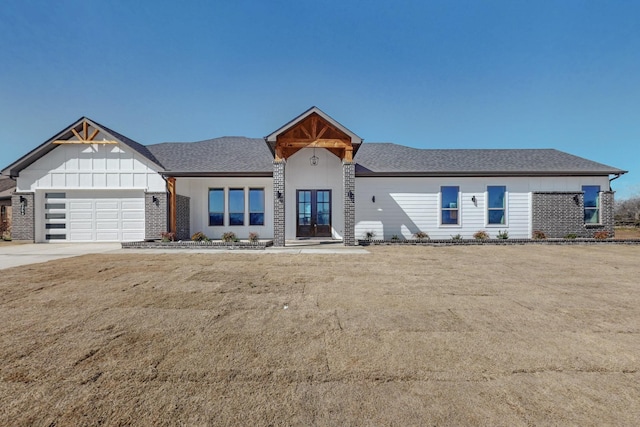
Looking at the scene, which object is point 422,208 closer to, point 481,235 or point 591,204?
point 481,235

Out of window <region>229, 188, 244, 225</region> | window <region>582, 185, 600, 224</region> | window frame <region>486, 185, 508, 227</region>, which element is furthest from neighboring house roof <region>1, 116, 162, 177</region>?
window <region>582, 185, 600, 224</region>

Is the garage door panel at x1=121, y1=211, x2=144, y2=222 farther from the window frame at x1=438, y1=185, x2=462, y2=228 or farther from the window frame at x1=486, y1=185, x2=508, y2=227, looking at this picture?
the window frame at x1=486, y1=185, x2=508, y2=227

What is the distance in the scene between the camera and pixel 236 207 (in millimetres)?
14125

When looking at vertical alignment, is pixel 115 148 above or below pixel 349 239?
above

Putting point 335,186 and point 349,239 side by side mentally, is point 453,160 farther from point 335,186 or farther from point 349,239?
point 349,239

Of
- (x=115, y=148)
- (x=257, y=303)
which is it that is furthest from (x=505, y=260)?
(x=115, y=148)

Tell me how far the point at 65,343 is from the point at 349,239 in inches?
367

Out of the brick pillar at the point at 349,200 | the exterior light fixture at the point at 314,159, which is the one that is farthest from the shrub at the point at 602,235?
the exterior light fixture at the point at 314,159

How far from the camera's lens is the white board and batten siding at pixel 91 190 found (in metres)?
13.2

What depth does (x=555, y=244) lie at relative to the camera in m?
11.9

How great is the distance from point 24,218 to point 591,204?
91.1ft

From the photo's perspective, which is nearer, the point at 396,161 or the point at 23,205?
the point at 23,205

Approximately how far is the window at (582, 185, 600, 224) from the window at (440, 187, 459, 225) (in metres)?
6.42

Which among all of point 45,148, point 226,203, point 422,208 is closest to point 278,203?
point 226,203
